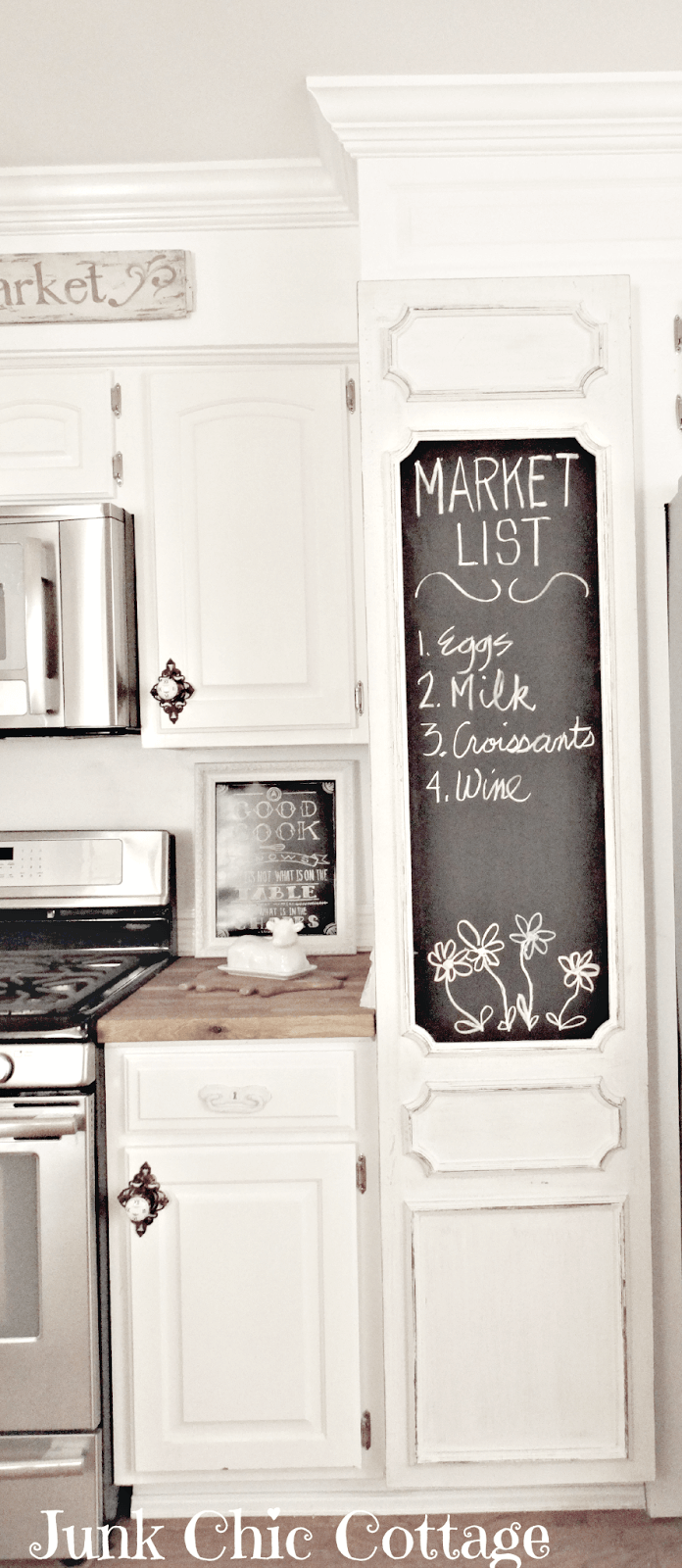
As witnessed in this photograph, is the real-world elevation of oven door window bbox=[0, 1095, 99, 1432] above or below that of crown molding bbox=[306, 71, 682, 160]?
below

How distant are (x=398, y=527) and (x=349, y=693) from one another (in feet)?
1.67

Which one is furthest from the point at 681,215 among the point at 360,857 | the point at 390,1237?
the point at 390,1237

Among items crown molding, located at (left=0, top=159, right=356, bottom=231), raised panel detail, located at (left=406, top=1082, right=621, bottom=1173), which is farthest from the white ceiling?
raised panel detail, located at (left=406, top=1082, right=621, bottom=1173)

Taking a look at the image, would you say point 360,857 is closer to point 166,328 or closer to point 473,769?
point 473,769

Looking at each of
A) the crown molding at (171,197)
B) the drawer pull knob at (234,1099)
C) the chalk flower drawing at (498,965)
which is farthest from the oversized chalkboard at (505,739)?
the crown molding at (171,197)

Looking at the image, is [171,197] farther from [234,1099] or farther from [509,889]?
[234,1099]

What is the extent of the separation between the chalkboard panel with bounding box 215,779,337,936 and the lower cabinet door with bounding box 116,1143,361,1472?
2.24 feet

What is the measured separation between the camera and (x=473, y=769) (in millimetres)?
1930

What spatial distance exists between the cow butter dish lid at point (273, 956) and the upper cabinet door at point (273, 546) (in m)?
0.45

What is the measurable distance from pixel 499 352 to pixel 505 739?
26.6 inches

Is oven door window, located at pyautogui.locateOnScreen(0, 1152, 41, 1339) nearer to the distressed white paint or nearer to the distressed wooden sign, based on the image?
the distressed white paint

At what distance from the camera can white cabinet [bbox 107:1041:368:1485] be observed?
1980 millimetres

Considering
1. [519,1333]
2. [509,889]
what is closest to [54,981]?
[509,889]

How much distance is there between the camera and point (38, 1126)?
6.27 ft
